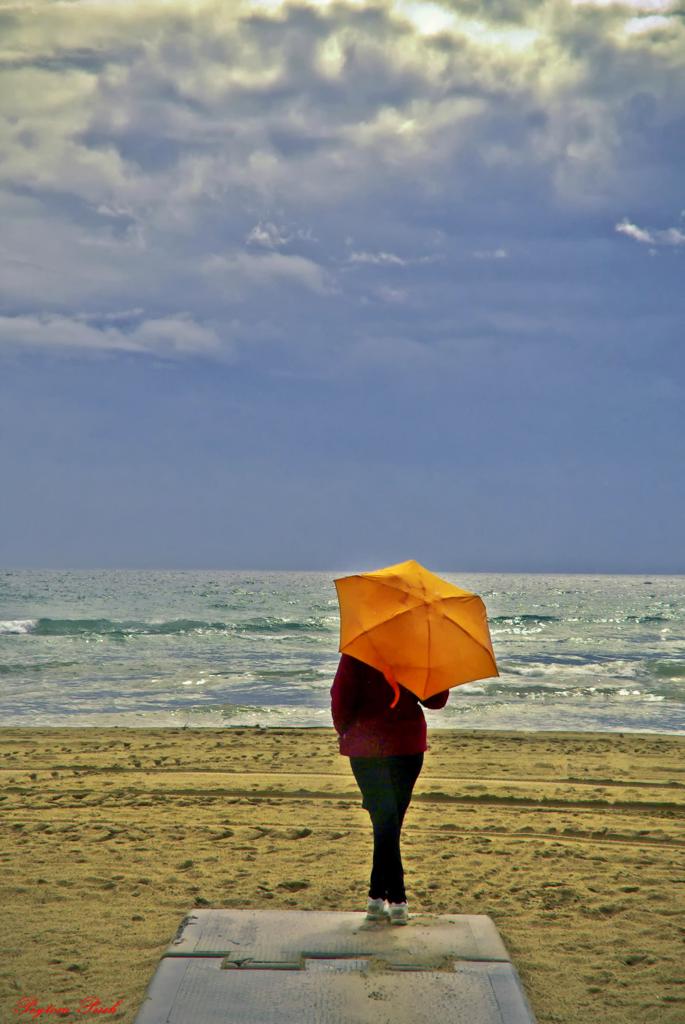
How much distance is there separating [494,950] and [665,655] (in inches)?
982

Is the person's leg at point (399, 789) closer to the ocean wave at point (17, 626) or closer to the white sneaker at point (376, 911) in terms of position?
the white sneaker at point (376, 911)

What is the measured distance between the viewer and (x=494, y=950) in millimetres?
4355

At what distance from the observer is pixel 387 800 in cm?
457

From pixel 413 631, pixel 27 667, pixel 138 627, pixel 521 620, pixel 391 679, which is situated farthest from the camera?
pixel 521 620

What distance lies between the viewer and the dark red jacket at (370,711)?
443cm

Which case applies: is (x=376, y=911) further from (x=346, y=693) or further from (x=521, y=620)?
(x=521, y=620)

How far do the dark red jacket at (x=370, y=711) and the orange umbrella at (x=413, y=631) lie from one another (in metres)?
0.11

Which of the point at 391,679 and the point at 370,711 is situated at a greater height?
the point at 391,679

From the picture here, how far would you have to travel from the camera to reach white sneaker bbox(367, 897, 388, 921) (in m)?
4.73

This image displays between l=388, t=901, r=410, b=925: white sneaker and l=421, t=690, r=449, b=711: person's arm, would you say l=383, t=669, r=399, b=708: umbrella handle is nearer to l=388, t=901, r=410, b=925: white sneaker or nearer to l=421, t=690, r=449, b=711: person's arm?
l=421, t=690, r=449, b=711: person's arm

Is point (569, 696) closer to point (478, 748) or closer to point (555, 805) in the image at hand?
point (478, 748)

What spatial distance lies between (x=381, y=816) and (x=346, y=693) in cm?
72

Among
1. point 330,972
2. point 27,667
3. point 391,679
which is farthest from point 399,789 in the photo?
point 27,667

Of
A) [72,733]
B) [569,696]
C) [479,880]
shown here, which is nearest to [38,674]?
[72,733]
